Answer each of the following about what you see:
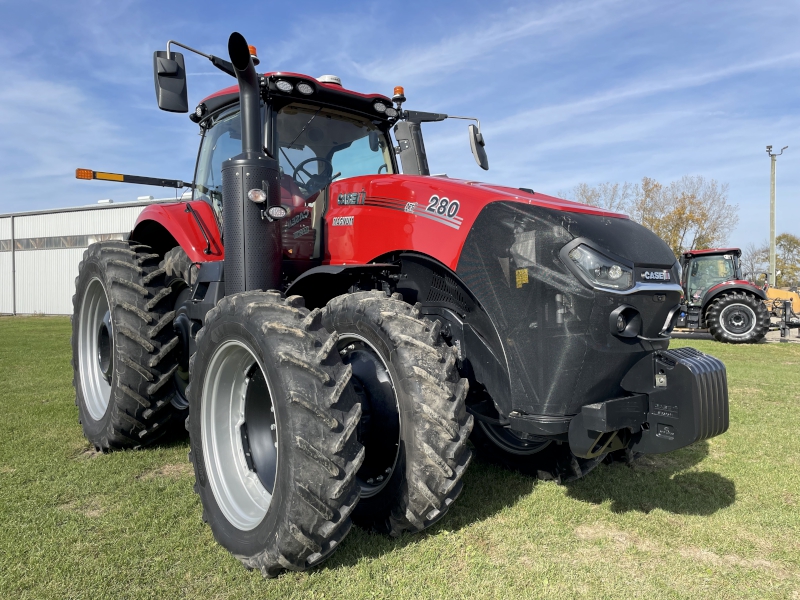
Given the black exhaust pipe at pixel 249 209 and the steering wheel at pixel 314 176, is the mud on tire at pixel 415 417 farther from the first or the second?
the steering wheel at pixel 314 176

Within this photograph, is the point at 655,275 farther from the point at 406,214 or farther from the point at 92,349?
the point at 92,349

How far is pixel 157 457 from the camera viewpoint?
4188 mm

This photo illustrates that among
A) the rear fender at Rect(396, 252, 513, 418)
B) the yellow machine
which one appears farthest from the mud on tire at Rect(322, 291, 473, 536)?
the yellow machine

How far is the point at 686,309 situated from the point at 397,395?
13690mm

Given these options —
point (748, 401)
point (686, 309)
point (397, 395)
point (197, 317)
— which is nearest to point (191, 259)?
point (197, 317)

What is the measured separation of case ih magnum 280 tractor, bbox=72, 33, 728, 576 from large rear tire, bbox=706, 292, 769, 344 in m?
12.0

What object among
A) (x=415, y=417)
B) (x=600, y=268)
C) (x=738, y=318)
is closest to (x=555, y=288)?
(x=600, y=268)

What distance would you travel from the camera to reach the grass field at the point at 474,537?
246 centimetres

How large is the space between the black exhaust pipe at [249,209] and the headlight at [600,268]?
167cm

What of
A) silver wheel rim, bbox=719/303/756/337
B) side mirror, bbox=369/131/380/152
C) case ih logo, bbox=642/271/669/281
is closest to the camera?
case ih logo, bbox=642/271/669/281

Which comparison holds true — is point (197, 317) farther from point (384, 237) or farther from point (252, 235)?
point (384, 237)

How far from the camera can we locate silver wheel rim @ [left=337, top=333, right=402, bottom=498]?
283 cm

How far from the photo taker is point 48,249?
28516mm

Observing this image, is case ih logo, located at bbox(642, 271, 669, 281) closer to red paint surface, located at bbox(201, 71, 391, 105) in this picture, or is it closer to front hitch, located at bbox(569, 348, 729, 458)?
front hitch, located at bbox(569, 348, 729, 458)
